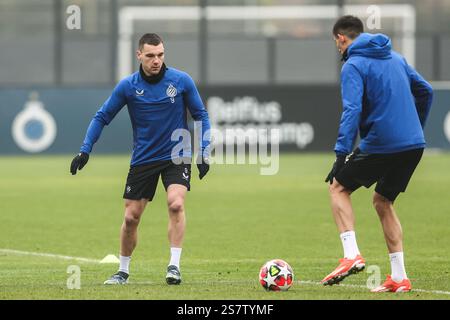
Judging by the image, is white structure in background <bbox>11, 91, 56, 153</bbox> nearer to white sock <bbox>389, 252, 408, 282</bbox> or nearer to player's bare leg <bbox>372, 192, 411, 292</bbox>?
player's bare leg <bbox>372, 192, 411, 292</bbox>

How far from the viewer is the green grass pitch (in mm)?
10594

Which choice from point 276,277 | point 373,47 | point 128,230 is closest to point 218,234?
point 128,230

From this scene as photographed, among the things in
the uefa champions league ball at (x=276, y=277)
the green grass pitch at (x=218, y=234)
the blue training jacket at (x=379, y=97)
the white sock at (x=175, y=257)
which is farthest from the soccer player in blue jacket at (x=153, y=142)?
the blue training jacket at (x=379, y=97)

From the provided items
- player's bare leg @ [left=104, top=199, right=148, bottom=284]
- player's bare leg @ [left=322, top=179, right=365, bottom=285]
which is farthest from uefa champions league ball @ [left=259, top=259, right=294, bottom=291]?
player's bare leg @ [left=104, top=199, right=148, bottom=284]

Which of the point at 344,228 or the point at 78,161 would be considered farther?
the point at 78,161

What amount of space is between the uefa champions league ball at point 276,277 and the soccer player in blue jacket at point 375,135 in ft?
1.16

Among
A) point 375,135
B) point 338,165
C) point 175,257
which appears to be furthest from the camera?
point 175,257

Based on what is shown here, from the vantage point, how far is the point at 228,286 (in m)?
10.7

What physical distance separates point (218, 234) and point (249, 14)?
62.9ft

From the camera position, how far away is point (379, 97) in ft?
33.2

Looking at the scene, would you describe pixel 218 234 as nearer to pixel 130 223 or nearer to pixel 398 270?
pixel 130 223

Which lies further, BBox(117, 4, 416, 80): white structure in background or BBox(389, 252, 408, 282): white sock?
BBox(117, 4, 416, 80): white structure in background
